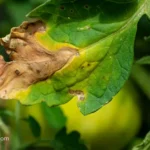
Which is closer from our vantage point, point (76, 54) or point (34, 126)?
point (76, 54)

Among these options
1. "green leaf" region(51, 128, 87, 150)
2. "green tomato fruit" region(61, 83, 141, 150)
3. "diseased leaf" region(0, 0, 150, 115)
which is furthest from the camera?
"green tomato fruit" region(61, 83, 141, 150)

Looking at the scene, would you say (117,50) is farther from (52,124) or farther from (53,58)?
(52,124)

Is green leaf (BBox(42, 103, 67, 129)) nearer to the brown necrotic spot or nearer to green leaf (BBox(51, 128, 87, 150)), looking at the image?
green leaf (BBox(51, 128, 87, 150))

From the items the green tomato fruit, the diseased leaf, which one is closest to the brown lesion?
the diseased leaf

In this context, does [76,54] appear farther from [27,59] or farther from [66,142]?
[66,142]

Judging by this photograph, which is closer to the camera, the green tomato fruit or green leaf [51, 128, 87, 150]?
green leaf [51, 128, 87, 150]

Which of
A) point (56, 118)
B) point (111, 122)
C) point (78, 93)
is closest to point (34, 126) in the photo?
point (56, 118)
